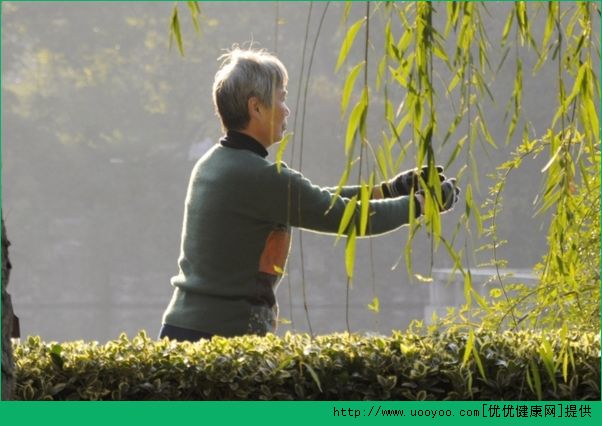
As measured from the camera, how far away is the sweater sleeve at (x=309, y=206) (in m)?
3.68

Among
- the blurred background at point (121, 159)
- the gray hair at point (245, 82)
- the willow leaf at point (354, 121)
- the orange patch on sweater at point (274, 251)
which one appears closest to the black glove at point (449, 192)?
the orange patch on sweater at point (274, 251)

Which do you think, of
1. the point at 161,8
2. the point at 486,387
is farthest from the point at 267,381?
the point at 161,8

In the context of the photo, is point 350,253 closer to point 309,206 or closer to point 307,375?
point 307,375

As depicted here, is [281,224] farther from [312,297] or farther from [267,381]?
[312,297]

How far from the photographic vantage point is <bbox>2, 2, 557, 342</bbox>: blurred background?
135ft

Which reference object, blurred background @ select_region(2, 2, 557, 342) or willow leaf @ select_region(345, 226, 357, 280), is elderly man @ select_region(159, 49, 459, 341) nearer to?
willow leaf @ select_region(345, 226, 357, 280)

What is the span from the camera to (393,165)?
2914 millimetres

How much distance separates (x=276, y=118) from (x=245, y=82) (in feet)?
0.47

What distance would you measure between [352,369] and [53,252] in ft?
135

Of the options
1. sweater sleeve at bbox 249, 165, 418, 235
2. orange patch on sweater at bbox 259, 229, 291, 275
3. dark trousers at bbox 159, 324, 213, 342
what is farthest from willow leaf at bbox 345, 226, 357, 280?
dark trousers at bbox 159, 324, 213, 342

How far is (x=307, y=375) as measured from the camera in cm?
321

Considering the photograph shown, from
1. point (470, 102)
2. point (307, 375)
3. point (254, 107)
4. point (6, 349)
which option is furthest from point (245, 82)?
point (6, 349)

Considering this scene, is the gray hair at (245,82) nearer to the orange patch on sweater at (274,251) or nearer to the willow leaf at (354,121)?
the orange patch on sweater at (274,251)

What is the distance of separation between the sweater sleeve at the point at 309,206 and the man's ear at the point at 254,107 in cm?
24
